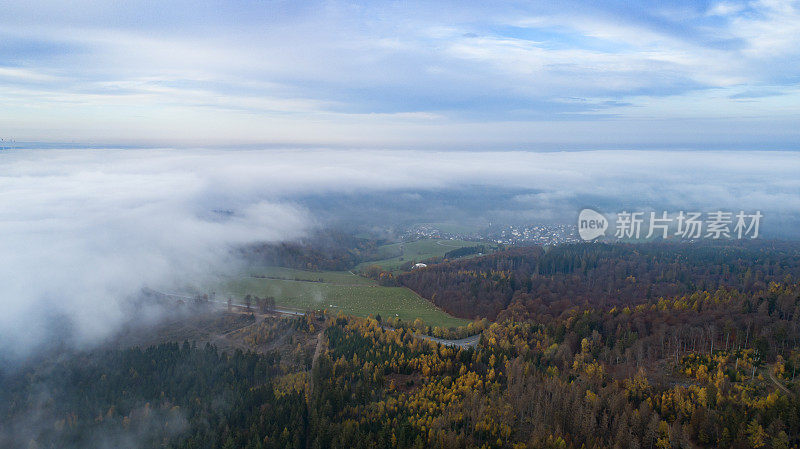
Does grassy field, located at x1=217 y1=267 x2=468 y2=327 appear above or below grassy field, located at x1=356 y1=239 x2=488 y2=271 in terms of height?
below

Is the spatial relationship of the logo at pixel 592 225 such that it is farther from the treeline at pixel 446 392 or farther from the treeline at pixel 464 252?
the treeline at pixel 446 392

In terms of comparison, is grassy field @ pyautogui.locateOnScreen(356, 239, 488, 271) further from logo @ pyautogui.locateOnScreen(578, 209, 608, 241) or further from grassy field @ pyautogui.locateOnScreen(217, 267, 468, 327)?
logo @ pyautogui.locateOnScreen(578, 209, 608, 241)

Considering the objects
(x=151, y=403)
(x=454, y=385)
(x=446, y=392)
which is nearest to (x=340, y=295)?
(x=151, y=403)

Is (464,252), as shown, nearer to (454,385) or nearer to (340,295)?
(340,295)

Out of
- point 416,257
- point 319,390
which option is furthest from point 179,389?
point 416,257

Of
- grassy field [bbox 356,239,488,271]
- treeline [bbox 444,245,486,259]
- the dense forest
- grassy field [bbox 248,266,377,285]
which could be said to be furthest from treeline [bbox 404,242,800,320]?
grassy field [bbox 356,239,488,271]

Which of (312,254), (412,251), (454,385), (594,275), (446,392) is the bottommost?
(312,254)

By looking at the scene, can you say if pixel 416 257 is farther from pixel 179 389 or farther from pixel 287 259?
pixel 179 389
